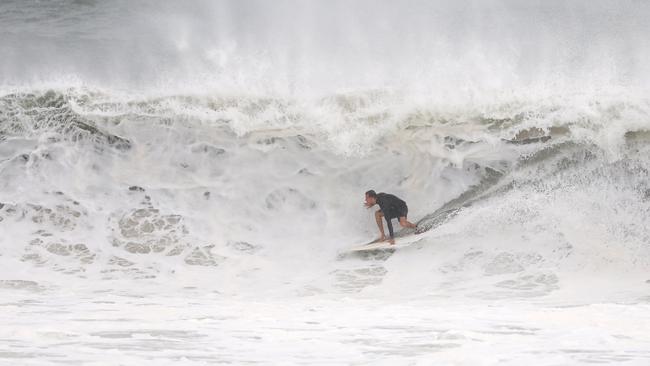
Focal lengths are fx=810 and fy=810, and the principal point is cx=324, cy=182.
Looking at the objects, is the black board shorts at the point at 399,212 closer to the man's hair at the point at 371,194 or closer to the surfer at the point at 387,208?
the surfer at the point at 387,208

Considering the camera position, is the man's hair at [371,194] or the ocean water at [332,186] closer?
the ocean water at [332,186]

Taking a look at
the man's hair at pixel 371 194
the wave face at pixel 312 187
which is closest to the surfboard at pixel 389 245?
the wave face at pixel 312 187

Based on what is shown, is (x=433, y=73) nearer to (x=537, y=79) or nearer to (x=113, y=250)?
(x=537, y=79)

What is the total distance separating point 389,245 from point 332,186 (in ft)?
4.20

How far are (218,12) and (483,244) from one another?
289 inches

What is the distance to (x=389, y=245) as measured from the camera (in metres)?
8.85

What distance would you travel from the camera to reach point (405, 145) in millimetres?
9891

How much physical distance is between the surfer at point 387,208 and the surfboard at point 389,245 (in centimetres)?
7

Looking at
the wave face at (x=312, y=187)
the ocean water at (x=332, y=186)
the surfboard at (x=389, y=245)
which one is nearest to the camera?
the ocean water at (x=332, y=186)

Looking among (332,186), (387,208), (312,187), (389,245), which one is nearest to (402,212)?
(387,208)

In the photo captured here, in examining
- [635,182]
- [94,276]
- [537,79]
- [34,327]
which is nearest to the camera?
[34,327]

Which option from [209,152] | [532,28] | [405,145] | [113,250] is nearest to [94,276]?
[113,250]

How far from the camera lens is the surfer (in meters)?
8.88

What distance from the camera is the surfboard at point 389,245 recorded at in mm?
8859
